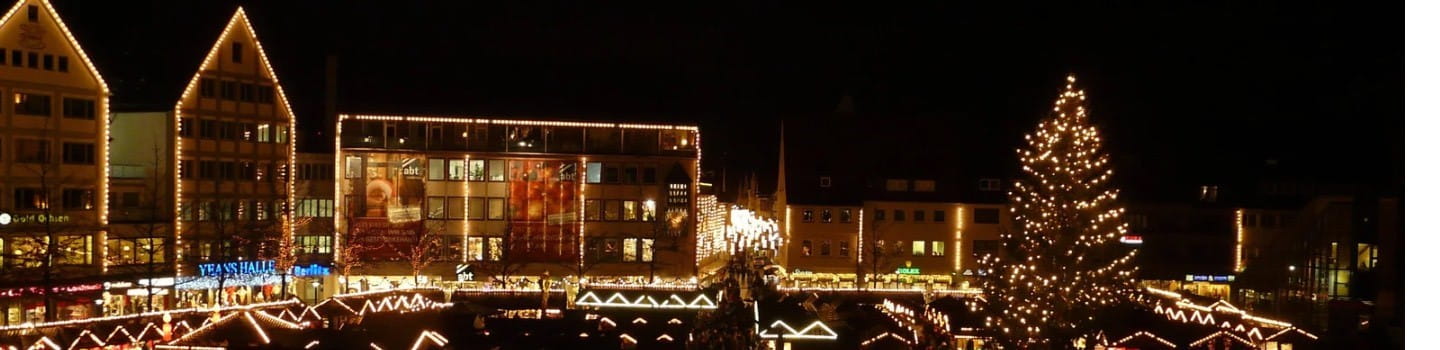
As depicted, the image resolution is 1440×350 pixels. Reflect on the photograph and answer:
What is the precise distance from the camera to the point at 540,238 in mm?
51500

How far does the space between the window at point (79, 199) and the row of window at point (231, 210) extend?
13.2 feet

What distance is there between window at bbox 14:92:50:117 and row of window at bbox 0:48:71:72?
0.83m

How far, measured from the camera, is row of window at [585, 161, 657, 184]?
2047 inches

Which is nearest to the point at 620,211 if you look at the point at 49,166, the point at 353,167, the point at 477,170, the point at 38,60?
the point at 477,170

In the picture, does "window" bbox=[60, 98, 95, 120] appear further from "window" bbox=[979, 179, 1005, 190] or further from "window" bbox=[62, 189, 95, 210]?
"window" bbox=[979, 179, 1005, 190]

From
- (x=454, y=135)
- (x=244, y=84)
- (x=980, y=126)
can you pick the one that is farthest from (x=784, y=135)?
(x=244, y=84)

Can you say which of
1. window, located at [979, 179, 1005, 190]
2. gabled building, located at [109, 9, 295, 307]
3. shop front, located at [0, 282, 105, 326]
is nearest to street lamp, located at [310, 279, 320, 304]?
gabled building, located at [109, 9, 295, 307]

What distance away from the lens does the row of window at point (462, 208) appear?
50.8 meters

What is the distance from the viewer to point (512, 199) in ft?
168

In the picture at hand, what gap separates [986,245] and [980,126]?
628cm

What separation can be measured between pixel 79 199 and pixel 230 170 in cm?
668

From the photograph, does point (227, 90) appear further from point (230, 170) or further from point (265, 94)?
point (230, 170)

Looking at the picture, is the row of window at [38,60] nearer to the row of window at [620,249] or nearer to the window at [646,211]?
the row of window at [620,249]

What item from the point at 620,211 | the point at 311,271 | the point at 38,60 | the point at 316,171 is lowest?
the point at 311,271
